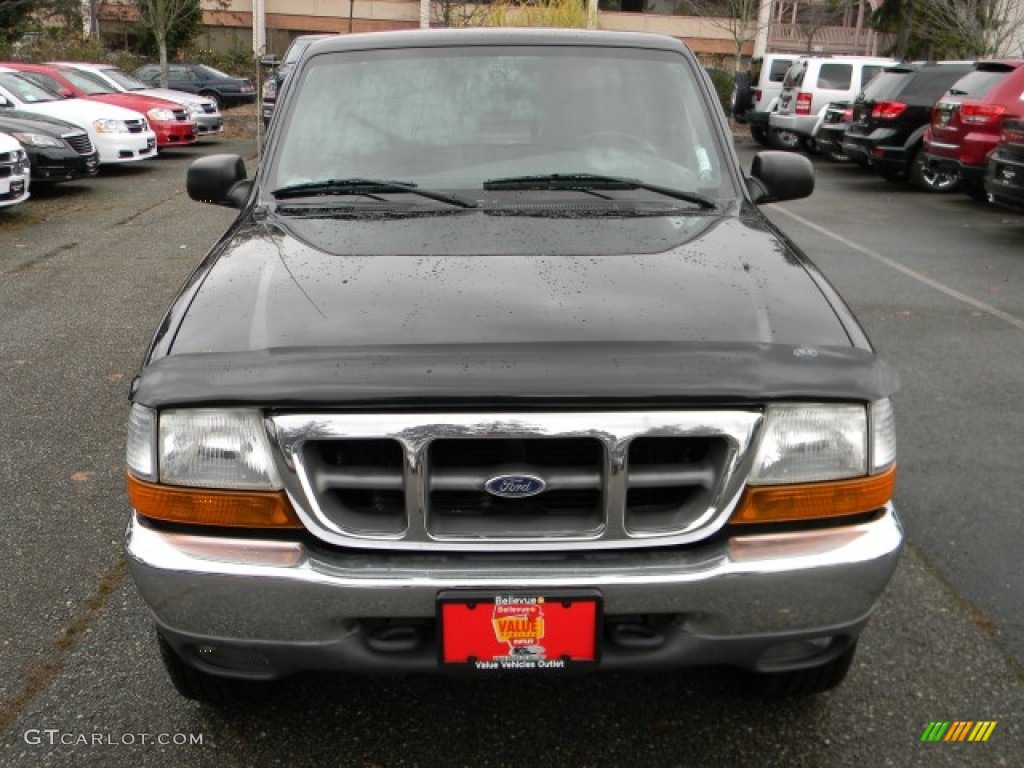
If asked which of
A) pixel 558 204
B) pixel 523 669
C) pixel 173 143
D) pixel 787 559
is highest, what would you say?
pixel 558 204

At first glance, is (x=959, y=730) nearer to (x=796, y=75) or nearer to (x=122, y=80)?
(x=122, y=80)

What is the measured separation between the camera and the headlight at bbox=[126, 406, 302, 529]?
2160 millimetres

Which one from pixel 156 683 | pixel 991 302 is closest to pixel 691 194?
pixel 156 683

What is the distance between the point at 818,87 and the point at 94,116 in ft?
44.9

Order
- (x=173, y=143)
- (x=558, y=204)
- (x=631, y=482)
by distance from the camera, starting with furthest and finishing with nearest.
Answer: (x=173, y=143) < (x=558, y=204) < (x=631, y=482)

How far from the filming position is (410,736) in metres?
2.69

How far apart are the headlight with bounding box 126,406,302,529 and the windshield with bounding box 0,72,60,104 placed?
14.3 m

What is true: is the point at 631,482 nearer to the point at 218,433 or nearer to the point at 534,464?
the point at 534,464

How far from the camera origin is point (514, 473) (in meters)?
2.15

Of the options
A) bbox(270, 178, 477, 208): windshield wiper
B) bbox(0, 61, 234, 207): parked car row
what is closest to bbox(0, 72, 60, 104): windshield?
bbox(0, 61, 234, 207): parked car row

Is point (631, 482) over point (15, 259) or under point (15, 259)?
over

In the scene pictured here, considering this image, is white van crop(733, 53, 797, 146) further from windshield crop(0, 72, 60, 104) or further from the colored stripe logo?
the colored stripe logo

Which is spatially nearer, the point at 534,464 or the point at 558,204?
the point at 534,464

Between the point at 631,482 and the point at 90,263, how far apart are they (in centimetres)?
792
